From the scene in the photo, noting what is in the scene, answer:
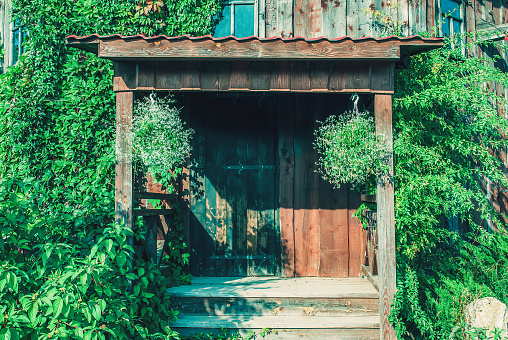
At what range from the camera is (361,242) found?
5.07 meters

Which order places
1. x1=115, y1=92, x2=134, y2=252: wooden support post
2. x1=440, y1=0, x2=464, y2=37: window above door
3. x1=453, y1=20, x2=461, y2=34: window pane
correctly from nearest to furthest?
1. x1=115, y1=92, x2=134, y2=252: wooden support post
2. x1=440, y1=0, x2=464, y2=37: window above door
3. x1=453, y1=20, x2=461, y2=34: window pane

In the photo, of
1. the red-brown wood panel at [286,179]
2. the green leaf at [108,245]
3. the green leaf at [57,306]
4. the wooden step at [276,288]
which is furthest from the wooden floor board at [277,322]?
the green leaf at [57,306]

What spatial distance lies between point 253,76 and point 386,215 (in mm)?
1896

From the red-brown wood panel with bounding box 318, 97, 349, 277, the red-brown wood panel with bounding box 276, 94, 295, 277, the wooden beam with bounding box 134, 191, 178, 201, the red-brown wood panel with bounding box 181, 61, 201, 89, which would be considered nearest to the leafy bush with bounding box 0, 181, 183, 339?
the wooden beam with bounding box 134, 191, 178, 201

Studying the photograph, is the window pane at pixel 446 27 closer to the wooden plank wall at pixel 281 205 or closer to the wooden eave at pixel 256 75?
the wooden plank wall at pixel 281 205

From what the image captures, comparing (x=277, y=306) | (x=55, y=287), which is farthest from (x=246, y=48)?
(x=277, y=306)

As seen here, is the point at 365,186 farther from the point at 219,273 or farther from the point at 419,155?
the point at 219,273

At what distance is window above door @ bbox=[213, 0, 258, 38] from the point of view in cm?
511

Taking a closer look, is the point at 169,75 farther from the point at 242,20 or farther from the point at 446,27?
the point at 446,27

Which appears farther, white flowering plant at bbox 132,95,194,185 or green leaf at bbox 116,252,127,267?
white flowering plant at bbox 132,95,194,185

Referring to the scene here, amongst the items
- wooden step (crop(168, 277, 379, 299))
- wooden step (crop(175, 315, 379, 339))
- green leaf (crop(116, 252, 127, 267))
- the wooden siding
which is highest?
the wooden siding

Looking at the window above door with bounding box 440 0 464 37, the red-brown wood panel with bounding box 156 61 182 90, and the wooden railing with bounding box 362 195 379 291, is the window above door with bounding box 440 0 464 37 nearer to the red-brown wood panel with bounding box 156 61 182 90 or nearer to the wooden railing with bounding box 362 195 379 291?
the wooden railing with bounding box 362 195 379 291

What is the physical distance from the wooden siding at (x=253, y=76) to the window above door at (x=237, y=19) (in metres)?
1.57

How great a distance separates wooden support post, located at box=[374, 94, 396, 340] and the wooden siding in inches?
8.8
